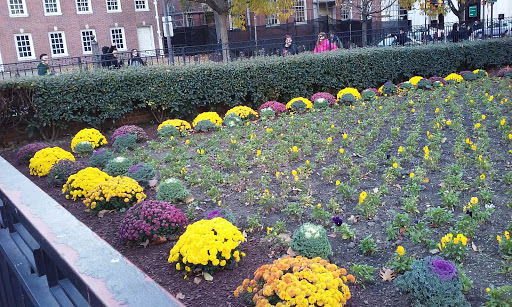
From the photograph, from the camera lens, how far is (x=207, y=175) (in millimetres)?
5750

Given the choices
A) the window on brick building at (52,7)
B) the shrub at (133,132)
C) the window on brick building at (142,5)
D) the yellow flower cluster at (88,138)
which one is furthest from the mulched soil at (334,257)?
the window on brick building at (142,5)

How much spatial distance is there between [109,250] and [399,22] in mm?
32161

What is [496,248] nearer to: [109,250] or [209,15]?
[109,250]

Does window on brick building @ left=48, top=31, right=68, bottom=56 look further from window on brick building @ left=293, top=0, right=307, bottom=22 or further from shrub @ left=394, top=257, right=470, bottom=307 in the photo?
shrub @ left=394, top=257, right=470, bottom=307

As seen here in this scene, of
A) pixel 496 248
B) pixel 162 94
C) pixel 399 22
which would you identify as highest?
pixel 399 22

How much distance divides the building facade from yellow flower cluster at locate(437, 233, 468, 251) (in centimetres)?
3133

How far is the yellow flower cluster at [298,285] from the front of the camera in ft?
8.40

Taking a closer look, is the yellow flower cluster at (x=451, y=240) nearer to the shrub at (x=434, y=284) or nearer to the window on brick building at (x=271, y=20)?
the shrub at (x=434, y=284)

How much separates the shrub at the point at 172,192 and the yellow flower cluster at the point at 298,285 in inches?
86.0

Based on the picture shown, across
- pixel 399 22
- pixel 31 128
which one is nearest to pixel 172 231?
pixel 31 128

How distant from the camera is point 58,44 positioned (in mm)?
31422

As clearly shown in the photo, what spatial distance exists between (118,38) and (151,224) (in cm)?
3223

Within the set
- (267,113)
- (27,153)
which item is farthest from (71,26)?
(27,153)

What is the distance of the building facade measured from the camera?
2938 centimetres
